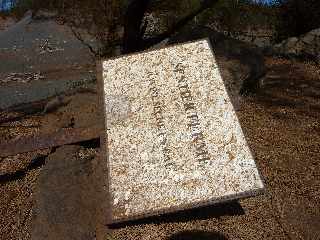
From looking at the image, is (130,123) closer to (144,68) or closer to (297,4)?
(144,68)

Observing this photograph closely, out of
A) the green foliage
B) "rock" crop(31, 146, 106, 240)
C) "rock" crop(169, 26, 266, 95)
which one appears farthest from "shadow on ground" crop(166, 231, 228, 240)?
the green foliage

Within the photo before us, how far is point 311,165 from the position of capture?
3.75 metres

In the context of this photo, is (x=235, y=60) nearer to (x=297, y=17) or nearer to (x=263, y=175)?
(x=263, y=175)

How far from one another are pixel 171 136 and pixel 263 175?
0.77 meters

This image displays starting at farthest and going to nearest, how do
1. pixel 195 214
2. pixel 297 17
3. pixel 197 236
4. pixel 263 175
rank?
pixel 297 17 < pixel 263 175 < pixel 195 214 < pixel 197 236

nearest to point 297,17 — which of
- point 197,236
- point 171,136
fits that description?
point 171,136

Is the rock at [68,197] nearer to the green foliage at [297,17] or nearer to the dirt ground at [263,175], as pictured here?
the dirt ground at [263,175]

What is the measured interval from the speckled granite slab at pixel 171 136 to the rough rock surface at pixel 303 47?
396 centimetres

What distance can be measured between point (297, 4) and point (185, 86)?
274 inches

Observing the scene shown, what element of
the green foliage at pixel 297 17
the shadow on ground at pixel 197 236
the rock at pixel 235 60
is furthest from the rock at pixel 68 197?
the green foliage at pixel 297 17

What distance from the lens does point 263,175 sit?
356cm

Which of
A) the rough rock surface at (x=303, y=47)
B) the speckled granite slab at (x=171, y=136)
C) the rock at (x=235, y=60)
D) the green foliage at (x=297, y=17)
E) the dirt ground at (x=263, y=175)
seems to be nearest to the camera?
the speckled granite slab at (x=171, y=136)

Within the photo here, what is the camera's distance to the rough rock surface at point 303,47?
7359mm

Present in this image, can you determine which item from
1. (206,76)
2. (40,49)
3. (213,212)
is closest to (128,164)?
(213,212)
